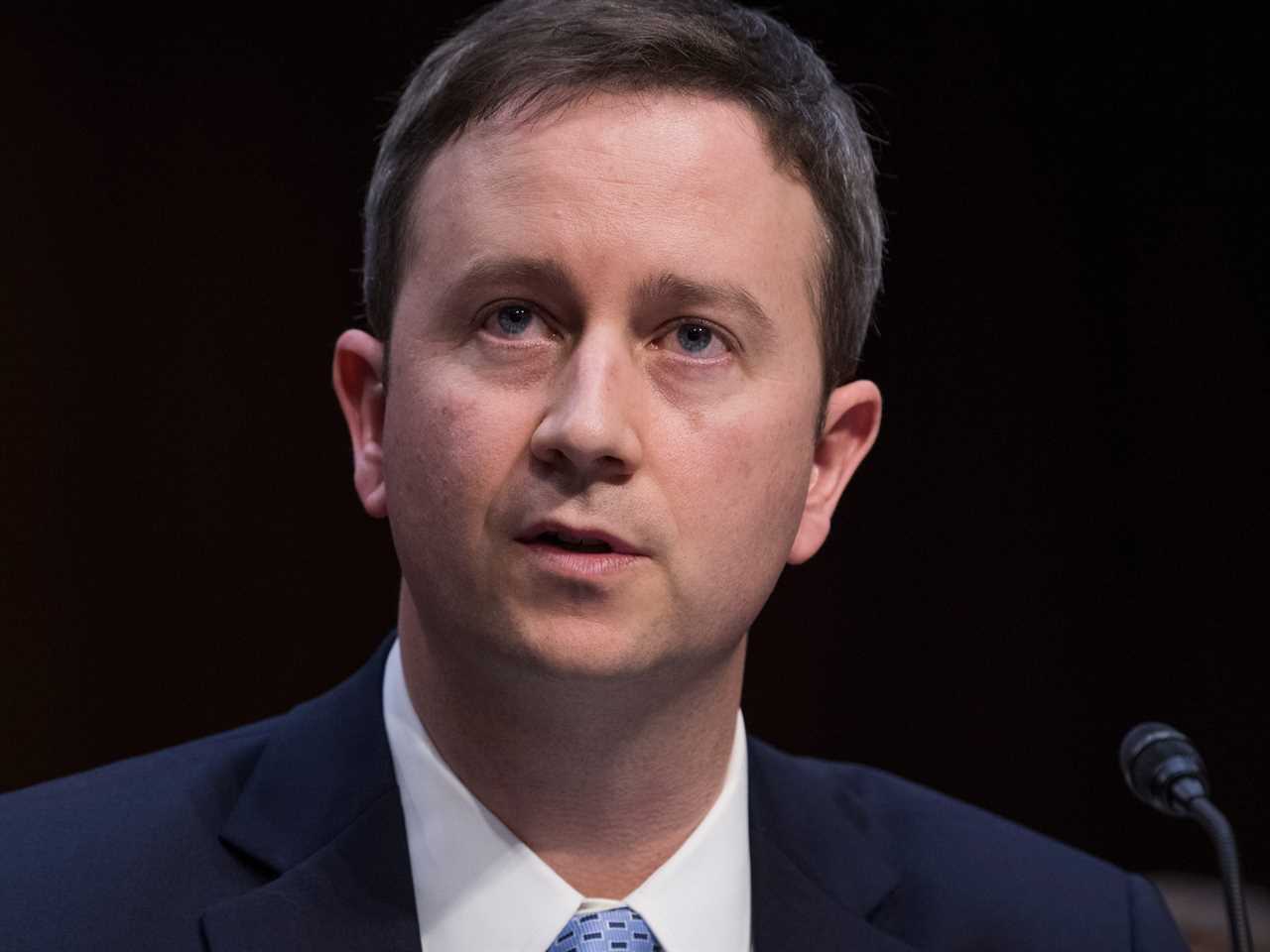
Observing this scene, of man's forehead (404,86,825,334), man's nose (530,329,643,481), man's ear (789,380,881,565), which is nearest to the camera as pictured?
man's nose (530,329,643,481)

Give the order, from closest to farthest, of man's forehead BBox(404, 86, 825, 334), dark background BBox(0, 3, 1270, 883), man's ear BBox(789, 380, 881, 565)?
man's forehead BBox(404, 86, 825, 334) → man's ear BBox(789, 380, 881, 565) → dark background BBox(0, 3, 1270, 883)

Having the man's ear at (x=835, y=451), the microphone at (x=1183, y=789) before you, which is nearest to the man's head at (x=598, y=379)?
the man's ear at (x=835, y=451)

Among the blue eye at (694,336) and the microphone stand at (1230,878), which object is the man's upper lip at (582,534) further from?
the microphone stand at (1230,878)

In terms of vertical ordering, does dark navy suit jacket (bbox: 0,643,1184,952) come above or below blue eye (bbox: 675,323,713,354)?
below

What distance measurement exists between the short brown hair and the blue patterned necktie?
676 mm

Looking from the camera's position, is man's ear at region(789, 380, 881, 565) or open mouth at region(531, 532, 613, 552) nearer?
open mouth at region(531, 532, 613, 552)

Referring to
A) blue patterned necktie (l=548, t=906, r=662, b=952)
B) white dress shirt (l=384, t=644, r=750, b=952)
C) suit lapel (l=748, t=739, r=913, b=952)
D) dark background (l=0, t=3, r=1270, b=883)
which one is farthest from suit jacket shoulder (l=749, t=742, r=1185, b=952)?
dark background (l=0, t=3, r=1270, b=883)

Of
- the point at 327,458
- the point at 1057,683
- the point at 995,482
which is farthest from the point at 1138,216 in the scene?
the point at 327,458

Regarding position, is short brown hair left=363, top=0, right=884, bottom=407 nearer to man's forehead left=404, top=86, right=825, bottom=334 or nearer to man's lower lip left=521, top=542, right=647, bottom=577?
man's forehead left=404, top=86, right=825, bottom=334

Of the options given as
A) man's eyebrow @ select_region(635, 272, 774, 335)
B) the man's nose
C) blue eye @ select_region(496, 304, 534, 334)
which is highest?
man's eyebrow @ select_region(635, 272, 774, 335)

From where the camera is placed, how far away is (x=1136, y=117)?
3.75 metres

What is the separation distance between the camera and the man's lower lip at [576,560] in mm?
1740

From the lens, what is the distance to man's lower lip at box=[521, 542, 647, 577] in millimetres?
1740

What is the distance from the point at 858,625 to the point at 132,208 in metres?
1.83
